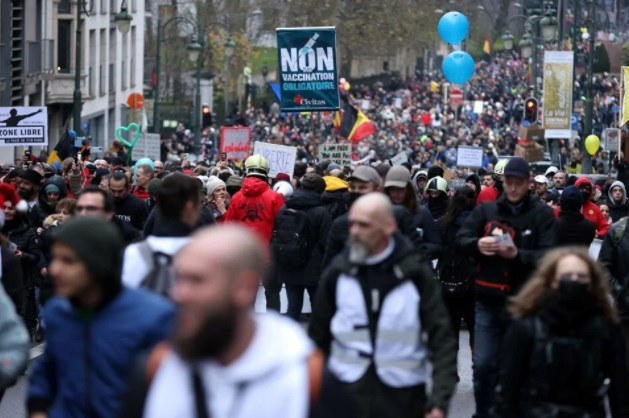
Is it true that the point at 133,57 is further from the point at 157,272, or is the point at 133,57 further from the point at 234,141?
the point at 157,272

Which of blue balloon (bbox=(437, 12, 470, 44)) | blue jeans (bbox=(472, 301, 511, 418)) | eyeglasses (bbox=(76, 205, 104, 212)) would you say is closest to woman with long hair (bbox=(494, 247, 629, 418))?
eyeglasses (bbox=(76, 205, 104, 212))

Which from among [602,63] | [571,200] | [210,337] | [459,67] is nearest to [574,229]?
A: [571,200]

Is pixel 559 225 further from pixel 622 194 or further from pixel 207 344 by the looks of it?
pixel 207 344

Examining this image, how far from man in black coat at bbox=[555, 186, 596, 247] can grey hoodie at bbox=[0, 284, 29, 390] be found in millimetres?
7280

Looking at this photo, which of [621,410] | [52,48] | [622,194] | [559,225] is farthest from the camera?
[52,48]

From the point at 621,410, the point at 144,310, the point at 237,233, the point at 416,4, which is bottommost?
the point at 621,410

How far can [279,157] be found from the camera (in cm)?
2047

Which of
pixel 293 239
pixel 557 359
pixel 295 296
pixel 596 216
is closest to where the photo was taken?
pixel 557 359

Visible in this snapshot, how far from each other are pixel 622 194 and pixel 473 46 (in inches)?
3744

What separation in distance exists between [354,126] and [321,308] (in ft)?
89.5

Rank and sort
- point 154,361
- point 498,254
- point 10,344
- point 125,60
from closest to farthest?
point 154,361 < point 10,344 < point 498,254 < point 125,60

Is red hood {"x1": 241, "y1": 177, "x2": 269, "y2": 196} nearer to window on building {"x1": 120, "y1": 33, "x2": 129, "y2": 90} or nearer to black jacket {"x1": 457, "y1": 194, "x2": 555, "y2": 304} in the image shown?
black jacket {"x1": 457, "y1": 194, "x2": 555, "y2": 304}

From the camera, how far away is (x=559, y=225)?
12.8 metres

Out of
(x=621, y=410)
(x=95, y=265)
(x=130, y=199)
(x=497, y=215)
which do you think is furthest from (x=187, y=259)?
(x=130, y=199)
